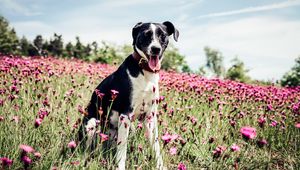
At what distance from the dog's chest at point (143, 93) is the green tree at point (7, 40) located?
47957 mm

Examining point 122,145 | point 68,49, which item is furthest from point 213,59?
point 122,145

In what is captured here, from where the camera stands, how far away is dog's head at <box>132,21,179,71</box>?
3.81m

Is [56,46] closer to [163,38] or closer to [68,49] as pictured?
[68,49]

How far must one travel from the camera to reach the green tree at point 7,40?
160ft

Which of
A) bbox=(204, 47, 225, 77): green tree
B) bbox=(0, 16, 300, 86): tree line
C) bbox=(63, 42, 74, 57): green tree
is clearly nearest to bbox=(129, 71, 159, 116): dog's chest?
bbox=(0, 16, 300, 86): tree line

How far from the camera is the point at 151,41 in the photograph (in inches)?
153

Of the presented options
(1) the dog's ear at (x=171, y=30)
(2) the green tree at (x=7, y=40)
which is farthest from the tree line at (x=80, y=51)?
(1) the dog's ear at (x=171, y=30)

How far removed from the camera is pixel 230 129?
15.4 ft

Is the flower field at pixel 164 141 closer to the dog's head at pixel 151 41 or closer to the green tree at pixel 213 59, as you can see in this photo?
the dog's head at pixel 151 41

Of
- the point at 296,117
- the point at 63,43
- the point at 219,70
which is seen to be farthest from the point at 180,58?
the point at 219,70

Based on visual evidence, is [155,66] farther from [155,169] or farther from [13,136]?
[13,136]

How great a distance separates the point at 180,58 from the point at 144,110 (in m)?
38.7

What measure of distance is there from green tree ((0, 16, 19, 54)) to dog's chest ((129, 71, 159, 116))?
4796cm

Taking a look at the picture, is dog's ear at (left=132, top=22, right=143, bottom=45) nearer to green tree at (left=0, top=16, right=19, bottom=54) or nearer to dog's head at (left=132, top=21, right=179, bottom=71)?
dog's head at (left=132, top=21, right=179, bottom=71)
